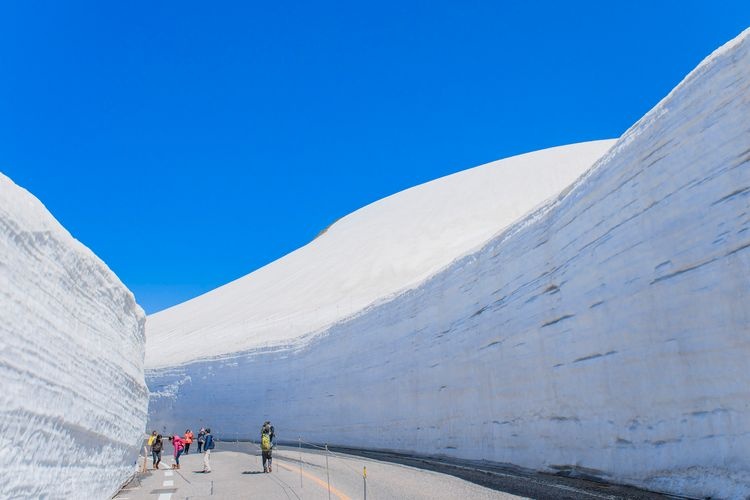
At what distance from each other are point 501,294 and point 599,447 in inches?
208

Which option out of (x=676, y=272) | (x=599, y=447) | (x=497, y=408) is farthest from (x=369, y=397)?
(x=676, y=272)

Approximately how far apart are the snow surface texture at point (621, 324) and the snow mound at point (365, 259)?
15286 mm

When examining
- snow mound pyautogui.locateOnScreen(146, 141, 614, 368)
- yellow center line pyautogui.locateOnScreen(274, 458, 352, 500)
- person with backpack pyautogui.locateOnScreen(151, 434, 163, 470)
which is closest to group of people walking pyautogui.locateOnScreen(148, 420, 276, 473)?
person with backpack pyautogui.locateOnScreen(151, 434, 163, 470)

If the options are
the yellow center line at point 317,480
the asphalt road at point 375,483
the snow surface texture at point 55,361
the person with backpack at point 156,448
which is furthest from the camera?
the person with backpack at point 156,448

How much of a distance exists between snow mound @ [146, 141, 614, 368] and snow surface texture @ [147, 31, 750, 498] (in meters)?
15.3

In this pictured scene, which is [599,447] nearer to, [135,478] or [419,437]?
[419,437]

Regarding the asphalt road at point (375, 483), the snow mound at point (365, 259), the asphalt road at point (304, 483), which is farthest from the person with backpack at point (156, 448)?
the snow mound at point (365, 259)

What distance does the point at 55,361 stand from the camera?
7605mm

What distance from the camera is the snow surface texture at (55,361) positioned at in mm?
6457

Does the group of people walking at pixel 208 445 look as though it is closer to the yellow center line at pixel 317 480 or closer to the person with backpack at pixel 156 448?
the person with backpack at pixel 156 448

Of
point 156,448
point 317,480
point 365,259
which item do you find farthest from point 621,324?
point 365,259

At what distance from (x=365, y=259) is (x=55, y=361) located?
47612mm

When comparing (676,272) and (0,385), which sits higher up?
(676,272)

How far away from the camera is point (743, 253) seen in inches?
324
